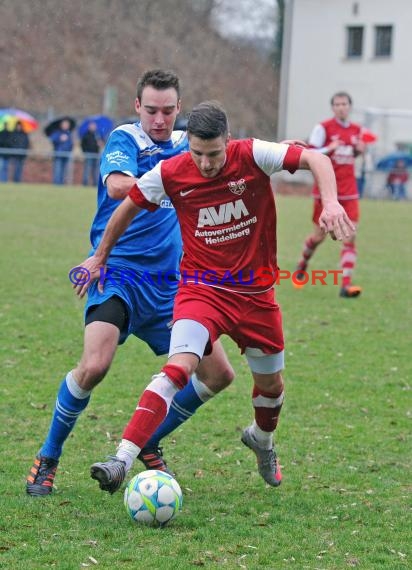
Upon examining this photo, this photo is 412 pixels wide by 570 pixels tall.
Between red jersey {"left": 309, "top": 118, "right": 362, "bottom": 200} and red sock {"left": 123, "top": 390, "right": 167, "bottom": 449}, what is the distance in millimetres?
8021

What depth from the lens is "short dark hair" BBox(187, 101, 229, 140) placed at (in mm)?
4363

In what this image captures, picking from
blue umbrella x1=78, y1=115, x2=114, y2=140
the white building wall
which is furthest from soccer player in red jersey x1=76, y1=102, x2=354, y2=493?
the white building wall

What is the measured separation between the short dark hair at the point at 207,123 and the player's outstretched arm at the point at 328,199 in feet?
1.41

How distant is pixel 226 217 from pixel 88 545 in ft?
5.38

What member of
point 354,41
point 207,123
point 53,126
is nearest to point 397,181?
point 53,126

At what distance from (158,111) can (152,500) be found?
6.61 feet

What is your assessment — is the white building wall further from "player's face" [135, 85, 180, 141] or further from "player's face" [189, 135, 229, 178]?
"player's face" [189, 135, 229, 178]

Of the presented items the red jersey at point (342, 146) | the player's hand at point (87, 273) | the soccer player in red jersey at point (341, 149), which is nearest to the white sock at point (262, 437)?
the player's hand at point (87, 273)

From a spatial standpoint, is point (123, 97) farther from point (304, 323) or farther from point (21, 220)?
point (304, 323)

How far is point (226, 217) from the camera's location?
464 cm

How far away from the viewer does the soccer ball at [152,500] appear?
4.18 meters

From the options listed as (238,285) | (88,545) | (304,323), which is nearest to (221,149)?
(238,285)

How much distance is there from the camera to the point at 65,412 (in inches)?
188
